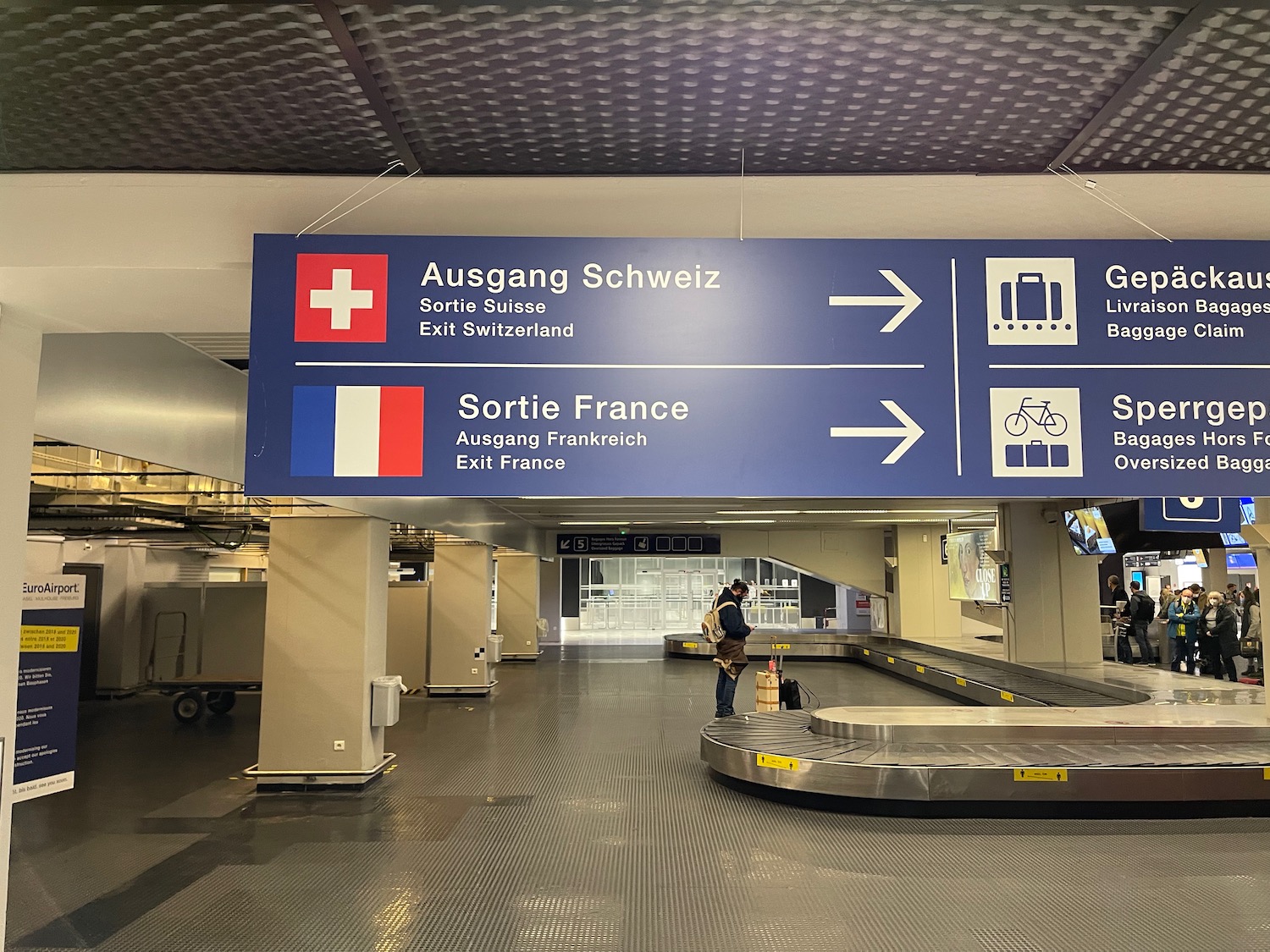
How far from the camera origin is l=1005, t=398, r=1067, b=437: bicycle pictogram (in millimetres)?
2461

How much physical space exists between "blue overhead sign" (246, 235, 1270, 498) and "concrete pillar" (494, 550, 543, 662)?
2021cm

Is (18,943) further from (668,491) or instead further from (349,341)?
(668,491)

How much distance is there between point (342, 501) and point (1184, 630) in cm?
1487

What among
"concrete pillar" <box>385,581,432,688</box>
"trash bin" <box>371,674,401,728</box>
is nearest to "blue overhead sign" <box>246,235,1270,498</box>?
"trash bin" <box>371,674,401,728</box>

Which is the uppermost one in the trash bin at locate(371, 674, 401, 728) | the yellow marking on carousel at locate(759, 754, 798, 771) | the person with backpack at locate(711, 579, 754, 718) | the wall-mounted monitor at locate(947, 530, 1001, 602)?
the wall-mounted monitor at locate(947, 530, 1001, 602)

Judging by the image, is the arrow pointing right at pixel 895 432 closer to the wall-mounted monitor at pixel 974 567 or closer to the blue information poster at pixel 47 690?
the blue information poster at pixel 47 690

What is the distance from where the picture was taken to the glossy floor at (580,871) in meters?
4.95

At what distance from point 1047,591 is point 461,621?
34.0 ft

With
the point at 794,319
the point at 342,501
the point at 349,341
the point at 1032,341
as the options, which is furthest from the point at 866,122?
the point at 342,501

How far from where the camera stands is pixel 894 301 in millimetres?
2508

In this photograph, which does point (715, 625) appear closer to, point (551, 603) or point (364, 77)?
point (364, 77)

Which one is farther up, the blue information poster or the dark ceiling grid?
the dark ceiling grid

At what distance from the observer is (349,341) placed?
2.45 m

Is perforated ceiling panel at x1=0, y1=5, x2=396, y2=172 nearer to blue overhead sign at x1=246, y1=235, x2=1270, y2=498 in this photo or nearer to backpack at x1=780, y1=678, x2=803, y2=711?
blue overhead sign at x1=246, y1=235, x2=1270, y2=498
